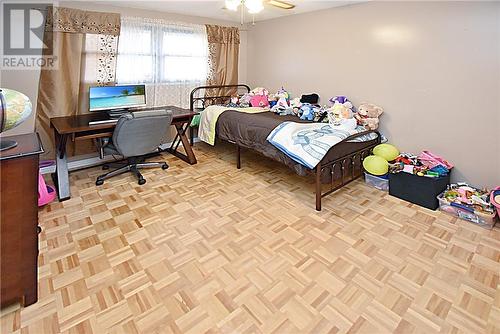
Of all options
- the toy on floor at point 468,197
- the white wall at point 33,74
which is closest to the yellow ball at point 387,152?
the toy on floor at point 468,197

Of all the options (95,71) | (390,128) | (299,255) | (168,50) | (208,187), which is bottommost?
(299,255)

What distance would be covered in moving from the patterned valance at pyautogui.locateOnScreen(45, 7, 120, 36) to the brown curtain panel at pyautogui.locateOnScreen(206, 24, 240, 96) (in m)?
1.42

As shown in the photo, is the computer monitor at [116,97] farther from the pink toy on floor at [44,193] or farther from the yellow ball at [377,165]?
the yellow ball at [377,165]

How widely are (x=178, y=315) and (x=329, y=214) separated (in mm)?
1633

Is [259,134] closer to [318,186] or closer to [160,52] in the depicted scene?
[318,186]

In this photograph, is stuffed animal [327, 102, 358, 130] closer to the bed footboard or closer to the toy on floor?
the bed footboard

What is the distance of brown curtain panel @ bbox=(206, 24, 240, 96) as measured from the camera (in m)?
4.54

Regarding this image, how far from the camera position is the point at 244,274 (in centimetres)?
189

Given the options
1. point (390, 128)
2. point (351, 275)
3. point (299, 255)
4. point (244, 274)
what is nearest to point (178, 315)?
point (244, 274)

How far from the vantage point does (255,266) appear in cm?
197

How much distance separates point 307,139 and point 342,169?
21.6 inches

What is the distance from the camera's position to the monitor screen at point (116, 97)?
10.9ft

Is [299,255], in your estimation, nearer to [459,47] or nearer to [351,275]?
[351,275]

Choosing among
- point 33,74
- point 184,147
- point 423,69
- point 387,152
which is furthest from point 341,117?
point 33,74
